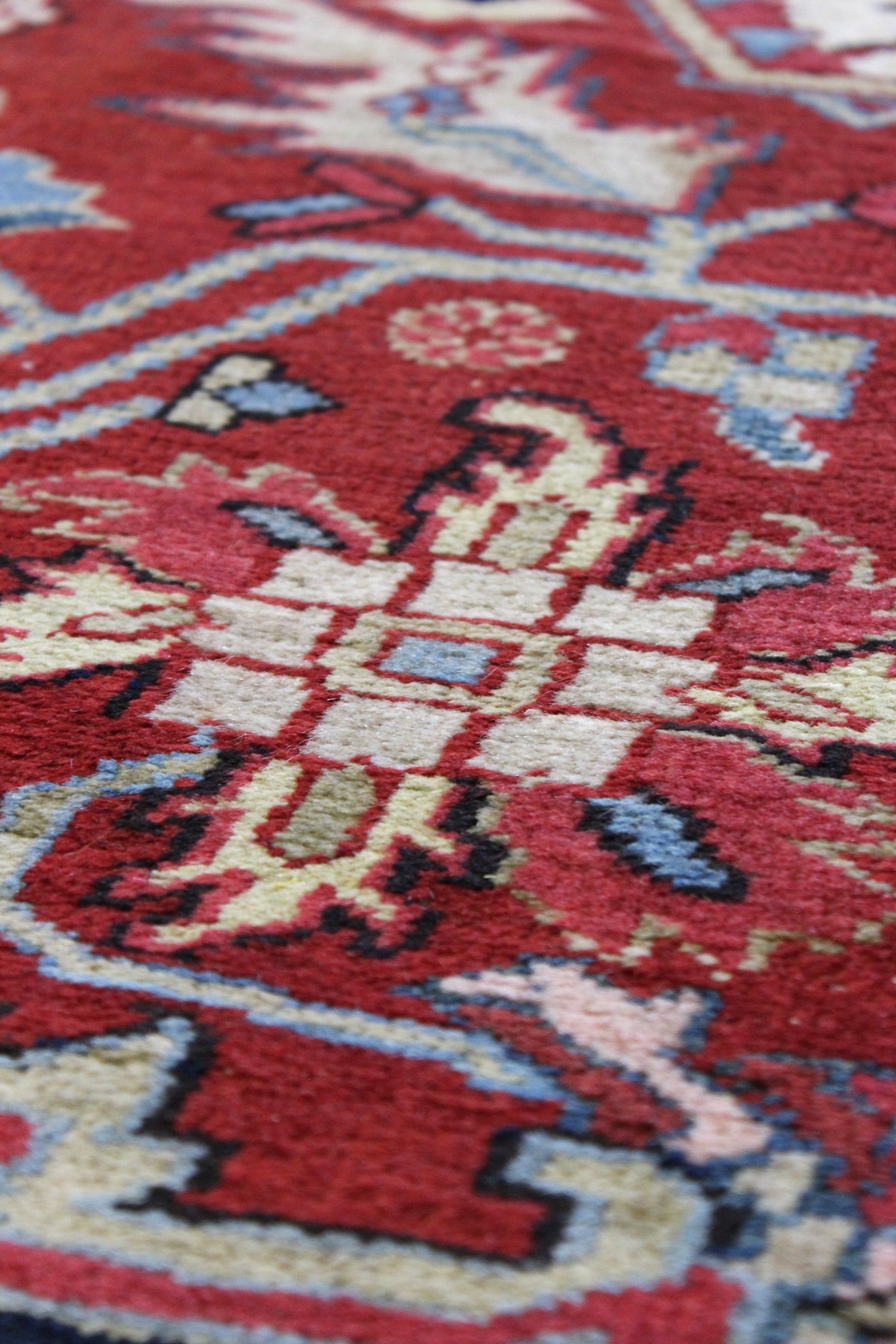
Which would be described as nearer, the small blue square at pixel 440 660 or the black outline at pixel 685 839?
the black outline at pixel 685 839

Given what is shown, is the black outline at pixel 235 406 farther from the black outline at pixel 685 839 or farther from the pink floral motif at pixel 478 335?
the black outline at pixel 685 839

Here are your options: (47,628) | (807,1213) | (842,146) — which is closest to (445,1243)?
(807,1213)

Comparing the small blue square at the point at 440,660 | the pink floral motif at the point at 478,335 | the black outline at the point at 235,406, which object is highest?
the pink floral motif at the point at 478,335

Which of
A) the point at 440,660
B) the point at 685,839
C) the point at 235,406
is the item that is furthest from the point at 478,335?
the point at 685,839

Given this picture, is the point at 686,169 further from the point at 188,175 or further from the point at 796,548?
the point at 796,548

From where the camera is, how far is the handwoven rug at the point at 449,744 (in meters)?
0.56

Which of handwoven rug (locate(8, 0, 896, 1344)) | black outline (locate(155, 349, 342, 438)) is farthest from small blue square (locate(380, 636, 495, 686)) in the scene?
black outline (locate(155, 349, 342, 438))

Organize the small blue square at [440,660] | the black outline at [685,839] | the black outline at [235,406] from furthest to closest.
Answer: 1. the black outline at [235,406]
2. the small blue square at [440,660]
3. the black outline at [685,839]

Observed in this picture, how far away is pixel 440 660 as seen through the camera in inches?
32.8

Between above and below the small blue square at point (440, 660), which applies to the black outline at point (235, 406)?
above

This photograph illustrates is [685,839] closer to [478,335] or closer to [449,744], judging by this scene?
[449,744]

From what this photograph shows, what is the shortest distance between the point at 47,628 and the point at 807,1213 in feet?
1.84

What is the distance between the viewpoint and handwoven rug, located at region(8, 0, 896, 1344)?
56cm

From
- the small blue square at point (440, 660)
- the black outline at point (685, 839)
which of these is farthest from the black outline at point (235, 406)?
the black outline at point (685, 839)
